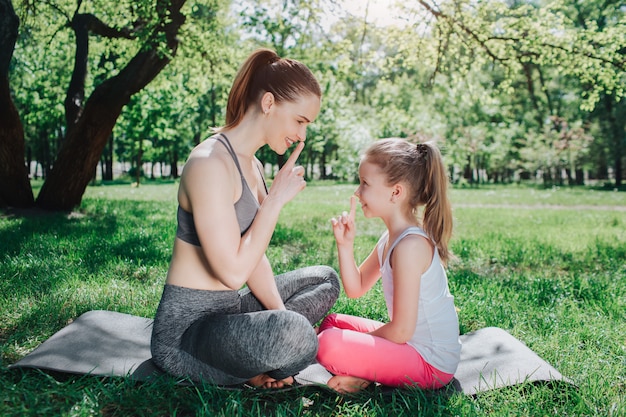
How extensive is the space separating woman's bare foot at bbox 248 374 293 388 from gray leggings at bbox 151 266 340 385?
108 mm

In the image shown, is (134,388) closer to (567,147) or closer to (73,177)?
(73,177)

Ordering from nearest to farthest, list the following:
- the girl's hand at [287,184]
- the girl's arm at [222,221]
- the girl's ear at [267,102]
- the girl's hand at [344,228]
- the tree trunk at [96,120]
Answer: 1. the girl's arm at [222,221]
2. the girl's hand at [287,184]
3. the girl's ear at [267,102]
4. the girl's hand at [344,228]
5. the tree trunk at [96,120]

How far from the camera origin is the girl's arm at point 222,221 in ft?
6.97

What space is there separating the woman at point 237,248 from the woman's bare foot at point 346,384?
23 centimetres

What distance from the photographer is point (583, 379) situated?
2668 mm

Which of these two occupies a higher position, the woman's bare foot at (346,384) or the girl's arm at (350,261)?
the girl's arm at (350,261)

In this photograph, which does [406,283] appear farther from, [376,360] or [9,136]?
[9,136]

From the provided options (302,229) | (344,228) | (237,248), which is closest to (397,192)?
(344,228)

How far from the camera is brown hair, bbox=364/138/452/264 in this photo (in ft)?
8.41

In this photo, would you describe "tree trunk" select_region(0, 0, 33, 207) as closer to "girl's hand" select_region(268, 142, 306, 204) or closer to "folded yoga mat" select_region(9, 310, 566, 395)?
"folded yoga mat" select_region(9, 310, 566, 395)

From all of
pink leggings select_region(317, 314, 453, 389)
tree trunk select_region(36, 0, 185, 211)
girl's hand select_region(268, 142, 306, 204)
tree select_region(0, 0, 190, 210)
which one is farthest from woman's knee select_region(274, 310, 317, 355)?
tree trunk select_region(36, 0, 185, 211)

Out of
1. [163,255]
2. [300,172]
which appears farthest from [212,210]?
[163,255]

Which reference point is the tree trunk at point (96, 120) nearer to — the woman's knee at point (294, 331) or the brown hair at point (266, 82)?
the brown hair at point (266, 82)

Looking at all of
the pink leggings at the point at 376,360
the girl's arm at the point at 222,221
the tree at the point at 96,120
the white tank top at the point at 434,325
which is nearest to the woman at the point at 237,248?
the girl's arm at the point at 222,221
